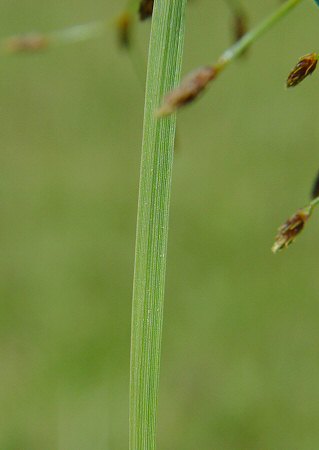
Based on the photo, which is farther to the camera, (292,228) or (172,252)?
(172,252)

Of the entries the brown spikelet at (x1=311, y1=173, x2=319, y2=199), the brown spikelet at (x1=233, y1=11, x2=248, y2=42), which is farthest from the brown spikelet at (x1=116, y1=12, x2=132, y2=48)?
the brown spikelet at (x1=311, y1=173, x2=319, y2=199)

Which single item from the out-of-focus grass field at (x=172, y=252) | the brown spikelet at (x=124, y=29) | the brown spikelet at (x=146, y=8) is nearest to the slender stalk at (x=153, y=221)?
the brown spikelet at (x=146, y=8)

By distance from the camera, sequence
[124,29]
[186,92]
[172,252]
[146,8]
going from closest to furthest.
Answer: [186,92], [146,8], [124,29], [172,252]

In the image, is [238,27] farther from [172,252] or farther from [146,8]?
[172,252]

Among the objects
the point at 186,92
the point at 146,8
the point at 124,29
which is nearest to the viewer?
the point at 186,92

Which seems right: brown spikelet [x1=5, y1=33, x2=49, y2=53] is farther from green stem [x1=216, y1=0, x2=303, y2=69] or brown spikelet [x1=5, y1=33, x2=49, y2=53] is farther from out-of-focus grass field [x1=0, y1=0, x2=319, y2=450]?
out-of-focus grass field [x1=0, y1=0, x2=319, y2=450]

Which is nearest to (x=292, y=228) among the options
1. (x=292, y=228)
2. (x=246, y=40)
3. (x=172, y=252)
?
(x=292, y=228)

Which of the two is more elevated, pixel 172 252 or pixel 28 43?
pixel 172 252

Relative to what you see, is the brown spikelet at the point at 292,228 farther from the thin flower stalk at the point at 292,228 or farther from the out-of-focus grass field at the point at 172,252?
the out-of-focus grass field at the point at 172,252
